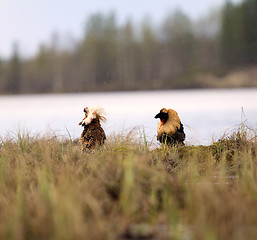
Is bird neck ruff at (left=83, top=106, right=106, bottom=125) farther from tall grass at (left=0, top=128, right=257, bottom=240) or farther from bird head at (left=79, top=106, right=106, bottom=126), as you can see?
tall grass at (left=0, top=128, right=257, bottom=240)

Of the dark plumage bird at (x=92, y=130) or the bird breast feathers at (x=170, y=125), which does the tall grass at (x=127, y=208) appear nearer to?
the dark plumage bird at (x=92, y=130)

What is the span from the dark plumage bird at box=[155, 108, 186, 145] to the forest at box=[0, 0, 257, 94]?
68.2ft

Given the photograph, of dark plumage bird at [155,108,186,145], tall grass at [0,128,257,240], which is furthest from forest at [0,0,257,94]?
tall grass at [0,128,257,240]

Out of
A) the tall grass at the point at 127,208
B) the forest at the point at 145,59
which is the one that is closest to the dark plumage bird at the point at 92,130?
the tall grass at the point at 127,208

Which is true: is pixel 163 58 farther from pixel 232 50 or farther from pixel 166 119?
pixel 166 119

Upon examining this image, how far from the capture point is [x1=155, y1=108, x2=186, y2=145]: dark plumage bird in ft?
19.2

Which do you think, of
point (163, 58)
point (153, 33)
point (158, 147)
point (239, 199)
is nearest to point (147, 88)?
point (163, 58)

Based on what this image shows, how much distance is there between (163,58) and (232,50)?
18.1 feet

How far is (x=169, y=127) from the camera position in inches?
231

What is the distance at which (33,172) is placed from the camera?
14.8 feet

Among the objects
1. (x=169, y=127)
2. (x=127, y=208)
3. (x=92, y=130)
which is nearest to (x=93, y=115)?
(x=92, y=130)

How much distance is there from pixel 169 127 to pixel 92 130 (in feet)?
3.97

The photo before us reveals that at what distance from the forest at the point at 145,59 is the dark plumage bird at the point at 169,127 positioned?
20.8 meters

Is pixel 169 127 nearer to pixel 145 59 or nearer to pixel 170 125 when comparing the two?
pixel 170 125
